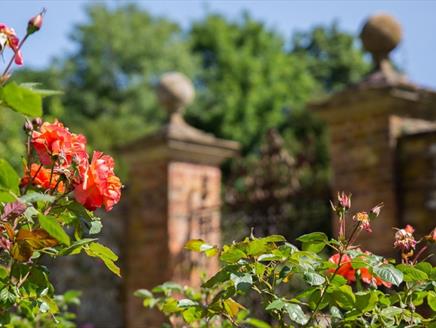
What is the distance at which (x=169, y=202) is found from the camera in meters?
5.89

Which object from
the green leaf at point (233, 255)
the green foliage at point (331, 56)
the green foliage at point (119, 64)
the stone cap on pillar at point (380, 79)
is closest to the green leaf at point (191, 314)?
the green leaf at point (233, 255)

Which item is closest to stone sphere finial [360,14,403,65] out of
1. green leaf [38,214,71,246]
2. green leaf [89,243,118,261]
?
green leaf [89,243,118,261]

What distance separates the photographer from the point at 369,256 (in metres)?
1.72

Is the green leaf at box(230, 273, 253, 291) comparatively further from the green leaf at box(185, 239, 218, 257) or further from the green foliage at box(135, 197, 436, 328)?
the green leaf at box(185, 239, 218, 257)

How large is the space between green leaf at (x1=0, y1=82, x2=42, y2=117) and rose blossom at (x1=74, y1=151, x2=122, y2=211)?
285 mm

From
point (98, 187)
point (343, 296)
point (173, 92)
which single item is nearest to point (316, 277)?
point (343, 296)

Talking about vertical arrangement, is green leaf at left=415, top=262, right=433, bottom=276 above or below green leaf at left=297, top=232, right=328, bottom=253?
below

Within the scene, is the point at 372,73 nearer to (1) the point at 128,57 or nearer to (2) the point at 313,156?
(2) the point at 313,156

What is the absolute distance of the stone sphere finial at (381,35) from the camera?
5086 millimetres

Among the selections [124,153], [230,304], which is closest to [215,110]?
[124,153]

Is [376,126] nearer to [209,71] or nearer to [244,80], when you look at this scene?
[244,80]

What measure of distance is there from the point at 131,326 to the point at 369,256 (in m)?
4.69

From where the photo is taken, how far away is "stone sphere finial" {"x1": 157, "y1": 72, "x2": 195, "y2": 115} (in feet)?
20.1

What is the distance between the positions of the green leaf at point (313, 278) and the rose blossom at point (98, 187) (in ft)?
1.40
